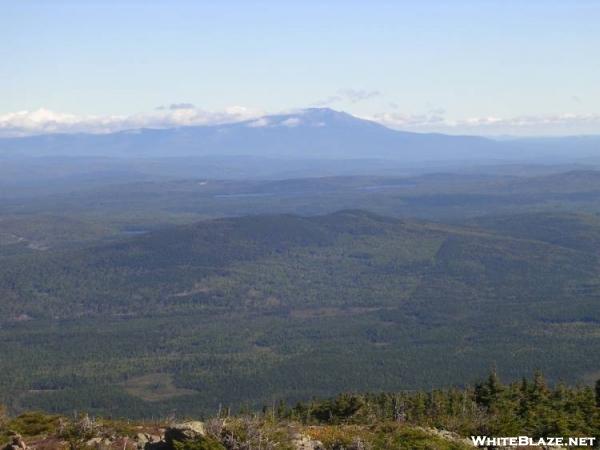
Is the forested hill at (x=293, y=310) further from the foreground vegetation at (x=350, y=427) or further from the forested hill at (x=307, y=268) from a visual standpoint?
the foreground vegetation at (x=350, y=427)

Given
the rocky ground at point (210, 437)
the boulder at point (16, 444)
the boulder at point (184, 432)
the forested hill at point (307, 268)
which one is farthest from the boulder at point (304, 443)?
the forested hill at point (307, 268)

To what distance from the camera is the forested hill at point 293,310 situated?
8175 centimetres

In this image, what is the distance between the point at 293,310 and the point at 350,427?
92232mm

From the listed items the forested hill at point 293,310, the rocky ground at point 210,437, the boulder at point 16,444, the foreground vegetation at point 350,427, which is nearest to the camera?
the rocky ground at point 210,437

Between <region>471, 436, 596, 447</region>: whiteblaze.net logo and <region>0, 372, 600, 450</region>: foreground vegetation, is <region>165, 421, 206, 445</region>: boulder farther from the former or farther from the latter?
<region>471, 436, 596, 447</region>: whiteblaze.net logo

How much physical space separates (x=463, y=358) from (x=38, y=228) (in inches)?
5324

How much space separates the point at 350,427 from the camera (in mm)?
27547

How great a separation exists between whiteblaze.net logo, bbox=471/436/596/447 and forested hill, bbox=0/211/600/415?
160ft

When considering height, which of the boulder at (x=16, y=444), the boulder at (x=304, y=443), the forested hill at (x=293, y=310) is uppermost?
the boulder at (x=16, y=444)

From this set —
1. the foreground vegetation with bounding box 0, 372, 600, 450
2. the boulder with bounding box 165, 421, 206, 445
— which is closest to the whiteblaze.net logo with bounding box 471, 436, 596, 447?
the foreground vegetation with bounding box 0, 372, 600, 450

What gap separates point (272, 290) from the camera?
132875 mm

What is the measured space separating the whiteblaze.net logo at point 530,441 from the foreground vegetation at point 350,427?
37 cm

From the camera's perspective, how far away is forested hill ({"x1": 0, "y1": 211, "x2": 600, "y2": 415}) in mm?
81750

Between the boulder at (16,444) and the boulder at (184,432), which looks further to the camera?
the boulder at (16,444)
